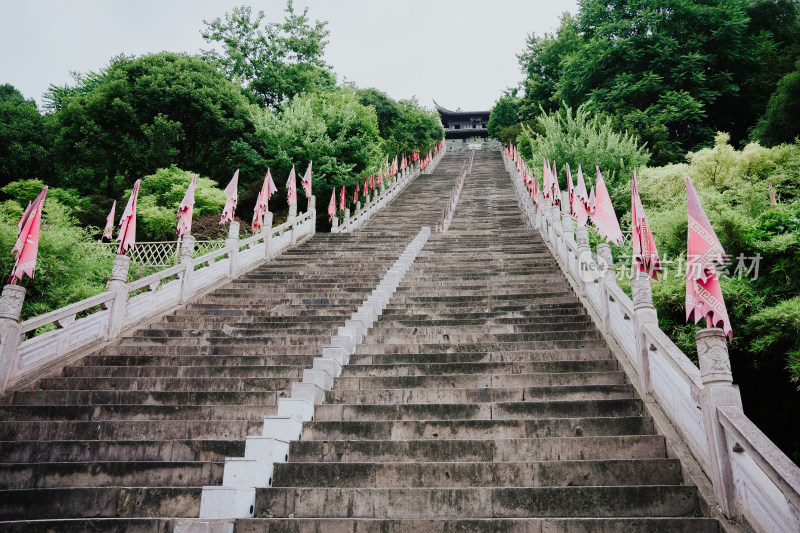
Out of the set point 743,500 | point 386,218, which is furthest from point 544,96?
point 743,500

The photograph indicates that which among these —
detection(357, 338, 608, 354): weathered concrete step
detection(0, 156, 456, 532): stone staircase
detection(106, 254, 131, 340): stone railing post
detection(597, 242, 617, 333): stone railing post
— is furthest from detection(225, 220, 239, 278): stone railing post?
detection(597, 242, 617, 333): stone railing post

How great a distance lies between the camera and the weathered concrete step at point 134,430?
529 cm

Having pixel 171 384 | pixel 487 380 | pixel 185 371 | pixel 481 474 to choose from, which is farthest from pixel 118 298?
pixel 481 474

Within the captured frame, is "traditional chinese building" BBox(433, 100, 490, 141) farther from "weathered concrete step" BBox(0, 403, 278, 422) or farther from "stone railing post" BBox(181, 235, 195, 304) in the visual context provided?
"weathered concrete step" BBox(0, 403, 278, 422)

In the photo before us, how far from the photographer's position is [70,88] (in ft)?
88.3

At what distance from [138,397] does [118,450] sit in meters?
1.10

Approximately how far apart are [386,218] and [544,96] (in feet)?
87.0

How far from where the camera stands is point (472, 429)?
500 cm

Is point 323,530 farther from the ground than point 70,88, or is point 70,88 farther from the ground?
point 70,88

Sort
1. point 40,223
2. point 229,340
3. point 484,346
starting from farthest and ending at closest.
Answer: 1. point 40,223
2. point 229,340
3. point 484,346

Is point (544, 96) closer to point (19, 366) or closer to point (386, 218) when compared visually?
point (386, 218)

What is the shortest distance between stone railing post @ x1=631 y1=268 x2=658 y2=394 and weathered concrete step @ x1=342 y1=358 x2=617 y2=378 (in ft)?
2.42

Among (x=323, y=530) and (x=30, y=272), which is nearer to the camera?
(x=323, y=530)

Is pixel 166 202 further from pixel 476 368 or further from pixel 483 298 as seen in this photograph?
pixel 476 368
